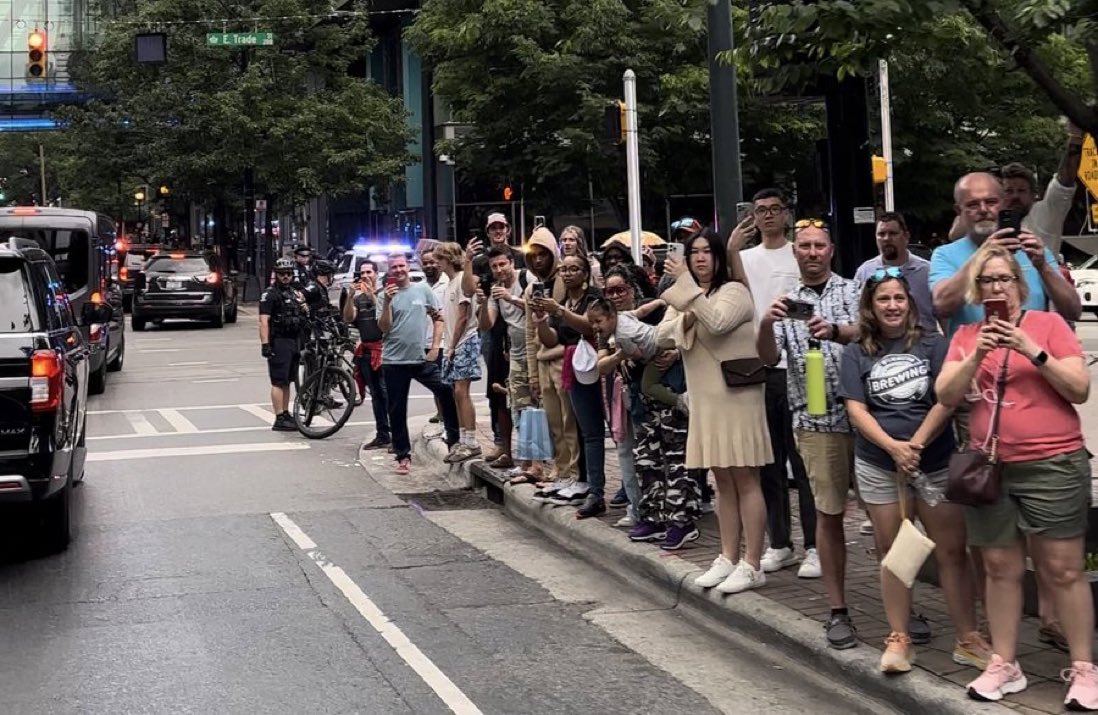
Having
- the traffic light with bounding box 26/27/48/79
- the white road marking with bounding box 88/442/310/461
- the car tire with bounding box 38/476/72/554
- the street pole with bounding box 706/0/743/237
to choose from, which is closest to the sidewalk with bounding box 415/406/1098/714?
the street pole with bounding box 706/0/743/237

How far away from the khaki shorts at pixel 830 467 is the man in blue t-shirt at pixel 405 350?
6.16m

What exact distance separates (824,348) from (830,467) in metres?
0.54

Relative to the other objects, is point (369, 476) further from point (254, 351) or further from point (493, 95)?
point (493, 95)

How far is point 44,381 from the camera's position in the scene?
7785 mm

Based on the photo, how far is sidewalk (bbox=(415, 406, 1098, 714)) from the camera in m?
5.15

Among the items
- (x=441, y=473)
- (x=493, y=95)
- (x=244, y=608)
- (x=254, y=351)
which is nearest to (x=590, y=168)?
(x=493, y=95)

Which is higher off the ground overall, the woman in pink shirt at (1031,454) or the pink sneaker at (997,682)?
the woman in pink shirt at (1031,454)

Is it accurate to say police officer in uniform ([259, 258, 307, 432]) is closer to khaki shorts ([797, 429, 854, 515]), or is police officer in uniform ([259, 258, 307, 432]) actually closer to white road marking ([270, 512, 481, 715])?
white road marking ([270, 512, 481, 715])

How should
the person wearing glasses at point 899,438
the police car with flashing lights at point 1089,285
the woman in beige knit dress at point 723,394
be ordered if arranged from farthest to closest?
the police car with flashing lights at point 1089,285, the woman in beige knit dress at point 723,394, the person wearing glasses at point 899,438

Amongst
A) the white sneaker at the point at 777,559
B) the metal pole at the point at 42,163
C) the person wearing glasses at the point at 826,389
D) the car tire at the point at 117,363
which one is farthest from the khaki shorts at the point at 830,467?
the metal pole at the point at 42,163

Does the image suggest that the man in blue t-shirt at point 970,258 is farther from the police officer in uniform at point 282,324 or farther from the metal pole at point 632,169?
the police officer in uniform at point 282,324

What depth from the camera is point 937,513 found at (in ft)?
17.5

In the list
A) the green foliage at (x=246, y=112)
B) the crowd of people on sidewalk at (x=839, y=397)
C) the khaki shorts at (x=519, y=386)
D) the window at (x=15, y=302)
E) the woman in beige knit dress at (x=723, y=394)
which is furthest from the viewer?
the green foliage at (x=246, y=112)

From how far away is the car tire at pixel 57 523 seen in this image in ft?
27.7
